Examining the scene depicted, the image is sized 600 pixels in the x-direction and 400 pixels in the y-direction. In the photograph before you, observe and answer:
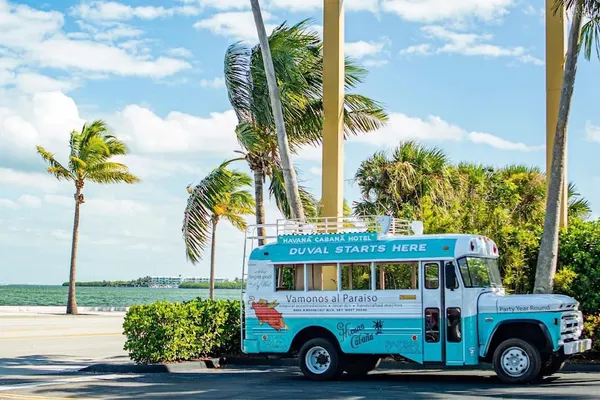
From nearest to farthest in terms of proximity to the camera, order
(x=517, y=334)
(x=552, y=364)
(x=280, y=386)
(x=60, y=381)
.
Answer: (x=517, y=334)
(x=280, y=386)
(x=552, y=364)
(x=60, y=381)

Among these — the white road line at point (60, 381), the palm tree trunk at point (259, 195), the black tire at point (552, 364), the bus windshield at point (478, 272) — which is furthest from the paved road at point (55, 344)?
the black tire at point (552, 364)

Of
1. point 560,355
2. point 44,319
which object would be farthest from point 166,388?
point 44,319

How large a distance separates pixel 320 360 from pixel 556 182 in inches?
244

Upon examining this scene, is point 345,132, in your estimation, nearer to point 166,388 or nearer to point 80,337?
point 166,388

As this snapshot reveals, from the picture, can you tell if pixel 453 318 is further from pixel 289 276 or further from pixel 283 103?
pixel 283 103

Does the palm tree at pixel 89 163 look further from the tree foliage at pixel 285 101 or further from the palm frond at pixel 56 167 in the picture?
the tree foliage at pixel 285 101

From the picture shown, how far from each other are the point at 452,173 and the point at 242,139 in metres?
9.44

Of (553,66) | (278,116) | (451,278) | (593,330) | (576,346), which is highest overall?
(553,66)

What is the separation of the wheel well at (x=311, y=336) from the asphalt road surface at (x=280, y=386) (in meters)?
0.66

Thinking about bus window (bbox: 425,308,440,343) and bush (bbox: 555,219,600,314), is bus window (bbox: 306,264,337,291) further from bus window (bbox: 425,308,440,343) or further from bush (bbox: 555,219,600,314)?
bush (bbox: 555,219,600,314)

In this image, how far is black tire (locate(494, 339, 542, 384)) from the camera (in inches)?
585

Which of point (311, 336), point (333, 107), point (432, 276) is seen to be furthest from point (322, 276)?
point (333, 107)

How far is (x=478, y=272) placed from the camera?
1582 centimetres

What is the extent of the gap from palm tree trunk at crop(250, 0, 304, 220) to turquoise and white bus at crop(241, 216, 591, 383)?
8.15 feet
